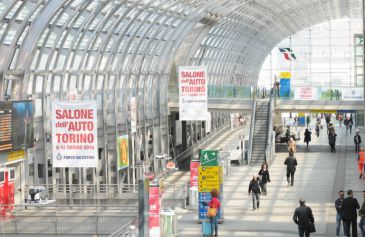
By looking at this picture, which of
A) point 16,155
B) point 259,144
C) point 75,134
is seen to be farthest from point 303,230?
point 259,144

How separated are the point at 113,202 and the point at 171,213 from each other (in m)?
13.2

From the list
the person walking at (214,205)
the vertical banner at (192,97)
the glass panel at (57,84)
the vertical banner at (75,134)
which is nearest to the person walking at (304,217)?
the person walking at (214,205)

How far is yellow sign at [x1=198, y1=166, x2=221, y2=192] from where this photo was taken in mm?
24000

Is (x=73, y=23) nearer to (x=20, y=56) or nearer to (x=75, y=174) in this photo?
(x=20, y=56)

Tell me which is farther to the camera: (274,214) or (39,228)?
(274,214)

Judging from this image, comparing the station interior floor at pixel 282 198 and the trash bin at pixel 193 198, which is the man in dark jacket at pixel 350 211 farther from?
the trash bin at pixel 193 198

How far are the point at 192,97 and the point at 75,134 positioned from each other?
47.1 ft

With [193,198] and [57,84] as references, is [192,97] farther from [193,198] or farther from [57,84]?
[193,198]

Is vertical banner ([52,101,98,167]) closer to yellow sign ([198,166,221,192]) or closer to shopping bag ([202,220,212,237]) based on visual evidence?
shopping bag ([202,220,212,237])

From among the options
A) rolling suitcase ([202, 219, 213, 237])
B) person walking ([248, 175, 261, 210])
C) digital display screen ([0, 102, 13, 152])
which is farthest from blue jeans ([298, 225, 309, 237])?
digital display screen ([0, 102, 13, 152])

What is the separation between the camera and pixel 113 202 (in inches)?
1353

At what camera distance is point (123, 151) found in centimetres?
3981

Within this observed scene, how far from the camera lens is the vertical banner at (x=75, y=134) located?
21172mm

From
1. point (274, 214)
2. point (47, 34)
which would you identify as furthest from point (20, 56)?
point (274, 214)
